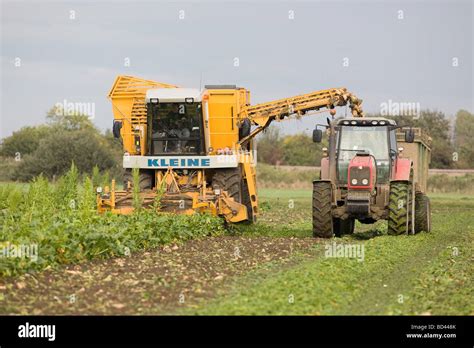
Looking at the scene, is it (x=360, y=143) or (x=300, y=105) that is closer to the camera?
(x=360, y=143)

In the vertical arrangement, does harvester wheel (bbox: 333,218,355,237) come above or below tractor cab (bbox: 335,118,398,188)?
below

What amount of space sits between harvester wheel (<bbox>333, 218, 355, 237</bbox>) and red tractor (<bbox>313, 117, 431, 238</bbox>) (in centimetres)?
2

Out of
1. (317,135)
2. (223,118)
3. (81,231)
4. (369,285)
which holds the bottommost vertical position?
(369,285)

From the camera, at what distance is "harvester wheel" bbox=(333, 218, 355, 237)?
20955 mm

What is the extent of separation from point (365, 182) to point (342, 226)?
228 cm

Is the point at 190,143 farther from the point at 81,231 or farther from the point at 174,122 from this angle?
the point at 81,231

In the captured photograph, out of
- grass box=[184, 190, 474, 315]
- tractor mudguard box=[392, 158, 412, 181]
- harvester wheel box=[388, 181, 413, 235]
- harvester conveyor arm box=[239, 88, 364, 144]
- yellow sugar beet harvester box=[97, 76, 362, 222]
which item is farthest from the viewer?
harvester conveyor arm box=[239, 88, 364, 144]

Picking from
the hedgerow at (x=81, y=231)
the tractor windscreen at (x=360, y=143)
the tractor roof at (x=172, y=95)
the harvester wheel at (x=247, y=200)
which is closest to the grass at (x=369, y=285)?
the tractor windscreen at (x=360, y=143)

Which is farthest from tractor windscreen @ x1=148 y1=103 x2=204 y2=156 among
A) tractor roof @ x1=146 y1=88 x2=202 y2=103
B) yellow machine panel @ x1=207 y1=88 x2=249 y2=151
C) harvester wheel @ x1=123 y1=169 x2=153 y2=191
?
yellow machine panel @ x1=207 y1=88 x2=249 y2=151

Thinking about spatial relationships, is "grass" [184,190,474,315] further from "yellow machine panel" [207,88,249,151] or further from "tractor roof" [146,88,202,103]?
"tractor roof" [146,88,202,103]

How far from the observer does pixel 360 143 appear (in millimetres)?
20016

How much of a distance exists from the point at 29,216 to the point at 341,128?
310 inches

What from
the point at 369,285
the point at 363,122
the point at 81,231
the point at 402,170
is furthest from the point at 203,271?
the point at 402,170
